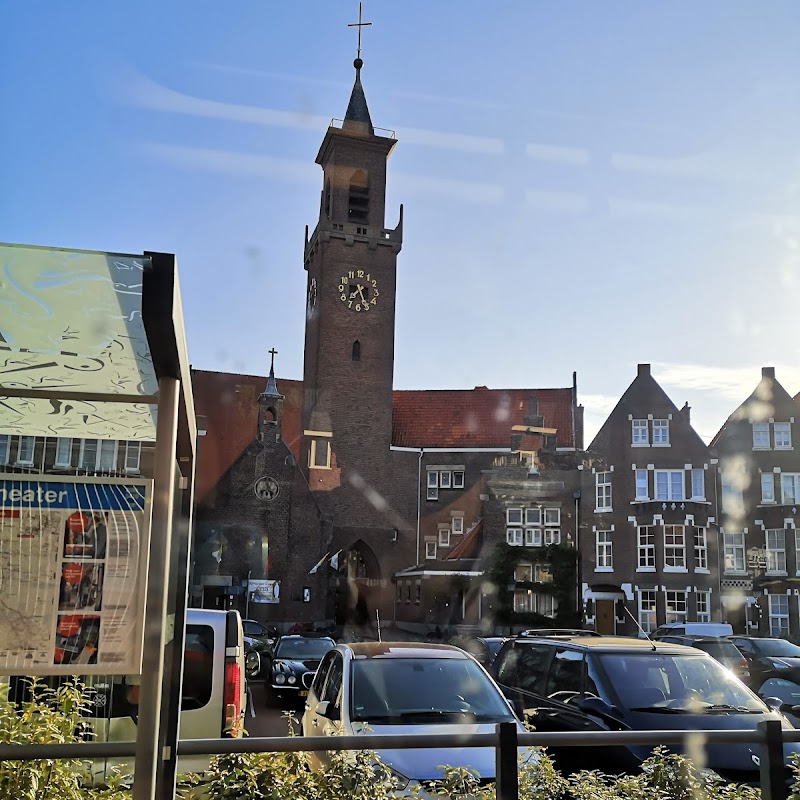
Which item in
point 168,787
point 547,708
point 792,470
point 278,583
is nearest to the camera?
point 168,787

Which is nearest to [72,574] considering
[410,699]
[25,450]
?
[25,450]

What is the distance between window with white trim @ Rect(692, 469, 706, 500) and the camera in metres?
46.2

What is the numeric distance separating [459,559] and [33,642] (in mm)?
50138

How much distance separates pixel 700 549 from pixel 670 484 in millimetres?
3592

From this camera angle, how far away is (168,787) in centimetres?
434

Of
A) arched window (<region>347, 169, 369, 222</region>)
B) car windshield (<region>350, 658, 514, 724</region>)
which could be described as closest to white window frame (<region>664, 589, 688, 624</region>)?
arched window (<region>347, 169, 369, 222</region>)

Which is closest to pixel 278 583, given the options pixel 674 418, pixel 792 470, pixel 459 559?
pixel 459 559

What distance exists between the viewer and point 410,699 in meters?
7.98

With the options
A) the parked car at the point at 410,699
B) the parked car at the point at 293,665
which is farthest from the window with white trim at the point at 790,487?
the parked car at the point at 410,699

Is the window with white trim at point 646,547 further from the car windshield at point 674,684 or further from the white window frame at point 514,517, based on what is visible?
the car windshield at point 674,684

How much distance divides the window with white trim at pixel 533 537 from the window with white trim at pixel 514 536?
16.2 inches

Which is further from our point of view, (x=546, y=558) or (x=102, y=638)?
(x=546, y=558)

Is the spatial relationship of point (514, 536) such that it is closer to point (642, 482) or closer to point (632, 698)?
point (642, 482)

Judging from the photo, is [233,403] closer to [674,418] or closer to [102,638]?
[674,418]
